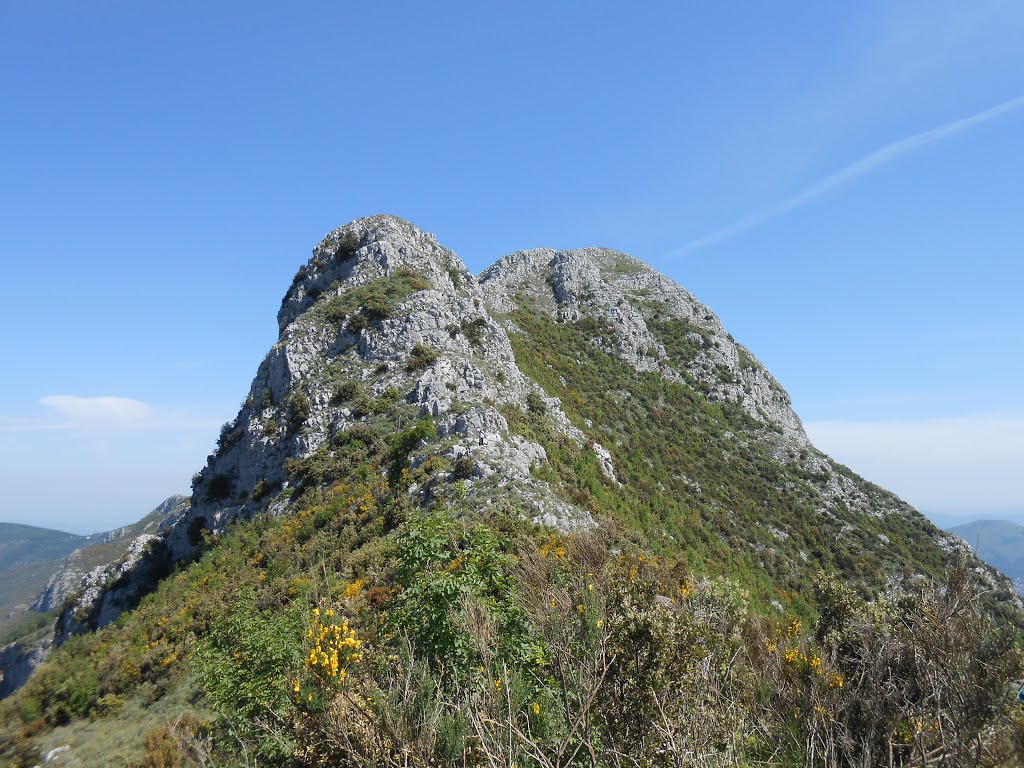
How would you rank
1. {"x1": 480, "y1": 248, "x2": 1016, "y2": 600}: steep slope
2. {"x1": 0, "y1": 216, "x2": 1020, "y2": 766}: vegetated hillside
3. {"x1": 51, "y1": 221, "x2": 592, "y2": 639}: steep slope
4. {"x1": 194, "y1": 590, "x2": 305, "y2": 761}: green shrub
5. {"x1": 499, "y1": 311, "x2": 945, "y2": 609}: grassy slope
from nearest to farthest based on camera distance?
1. {"x1": 0, "y1": 216, "x2": 1020, "y2": 766}: vegetated hillside
2. {"x1": 194, "y1": 590, "x2": 305, "y2": 761}: green shrub
3. {"x1": 51, "y1": 221, "x2": 592, "y2": 639}: steep slope
4. {"x1": 499, "y1": 311, "x2": 945, "y2": 609}: grassy slope
5. {"x1": 480, "y1": 248, "x2": 1016, "y2": 600}: steep slope

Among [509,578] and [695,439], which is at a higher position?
[695,439]

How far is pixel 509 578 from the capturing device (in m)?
10.2

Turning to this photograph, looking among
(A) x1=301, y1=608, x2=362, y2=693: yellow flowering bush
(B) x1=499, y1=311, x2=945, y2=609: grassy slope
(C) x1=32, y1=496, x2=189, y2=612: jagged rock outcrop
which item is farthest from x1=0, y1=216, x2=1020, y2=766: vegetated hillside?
(C) x1=32, y1=496, x2=189, y2=612: jagged rock outcrop

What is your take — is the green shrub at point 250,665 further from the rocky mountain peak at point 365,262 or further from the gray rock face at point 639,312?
the gray rock face at point 639,312

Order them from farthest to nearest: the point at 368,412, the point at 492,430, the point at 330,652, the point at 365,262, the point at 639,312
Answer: the point at 639,312, the point at 365,262, the point at 368,412, the point at 492,430, the point at 330,652

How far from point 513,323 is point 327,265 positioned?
22.3m

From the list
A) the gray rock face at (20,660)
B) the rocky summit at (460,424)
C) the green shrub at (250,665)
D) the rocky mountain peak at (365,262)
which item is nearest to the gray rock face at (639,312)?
the rocky summit at (460,424)

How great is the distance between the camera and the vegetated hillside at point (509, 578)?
5.22 meters

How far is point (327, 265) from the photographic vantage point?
42.9 meters

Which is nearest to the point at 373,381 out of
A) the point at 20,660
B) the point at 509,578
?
the point at 509,578

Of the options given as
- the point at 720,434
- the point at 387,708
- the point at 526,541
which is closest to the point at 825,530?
the point at 720,434

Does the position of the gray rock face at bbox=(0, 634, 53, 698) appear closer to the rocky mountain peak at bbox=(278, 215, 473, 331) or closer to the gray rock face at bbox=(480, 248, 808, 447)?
Answer: the rocky mountain peak at bbox=(278, 215, 473, 331)

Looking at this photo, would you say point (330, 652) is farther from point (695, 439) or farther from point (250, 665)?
point (695, 439)

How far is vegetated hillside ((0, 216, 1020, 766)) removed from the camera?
17.1ft
